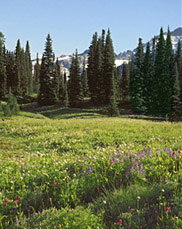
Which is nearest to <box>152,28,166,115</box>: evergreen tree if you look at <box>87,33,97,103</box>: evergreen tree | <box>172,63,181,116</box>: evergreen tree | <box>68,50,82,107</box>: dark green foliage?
<box>172,63,181,116</box>: evergreen tree

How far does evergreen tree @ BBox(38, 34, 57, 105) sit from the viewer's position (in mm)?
68250

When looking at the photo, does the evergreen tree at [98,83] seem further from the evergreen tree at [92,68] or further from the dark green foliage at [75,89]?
the dark green foliage at [75,89]

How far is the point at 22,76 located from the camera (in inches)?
Answer: 3457

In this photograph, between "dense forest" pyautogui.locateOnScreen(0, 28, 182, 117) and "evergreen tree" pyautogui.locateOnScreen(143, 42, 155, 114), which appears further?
"evergreen tree" pyautogui.locateOnScreen(143, 42, 155, 114)

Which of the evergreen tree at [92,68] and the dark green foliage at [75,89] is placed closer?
the dark green foliage at [75,89]

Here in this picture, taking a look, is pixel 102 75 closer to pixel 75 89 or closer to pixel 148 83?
pixel 75 89

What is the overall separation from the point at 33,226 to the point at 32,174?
7.79 feet

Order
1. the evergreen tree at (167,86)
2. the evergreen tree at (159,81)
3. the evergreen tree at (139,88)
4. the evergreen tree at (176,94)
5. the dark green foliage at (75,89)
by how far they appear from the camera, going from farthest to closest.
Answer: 1. the dark green foliage at (75,89)
2. the evergreen tree at (139,88)
3. the evergreen tree at (159,81)
4. the evergreen tree at (167,86)
5. the evergreen tree at (176,94)

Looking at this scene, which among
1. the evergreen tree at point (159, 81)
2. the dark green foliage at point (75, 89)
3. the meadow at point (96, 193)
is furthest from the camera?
the dark green foliage at point (75, 89)

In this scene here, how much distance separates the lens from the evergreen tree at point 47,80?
6825cm

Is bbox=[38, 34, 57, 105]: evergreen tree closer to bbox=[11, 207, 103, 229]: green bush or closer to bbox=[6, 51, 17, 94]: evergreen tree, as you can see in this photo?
bbox=[6, 51, 17, 94]: evergreen tree

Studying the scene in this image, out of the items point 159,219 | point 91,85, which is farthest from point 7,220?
point 91,85

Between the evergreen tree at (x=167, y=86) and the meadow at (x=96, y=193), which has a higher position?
the evergreen tree at (x=167, y=86)

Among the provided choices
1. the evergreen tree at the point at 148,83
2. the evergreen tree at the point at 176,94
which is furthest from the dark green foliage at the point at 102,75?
the evergreen tree at the point at 176,94
